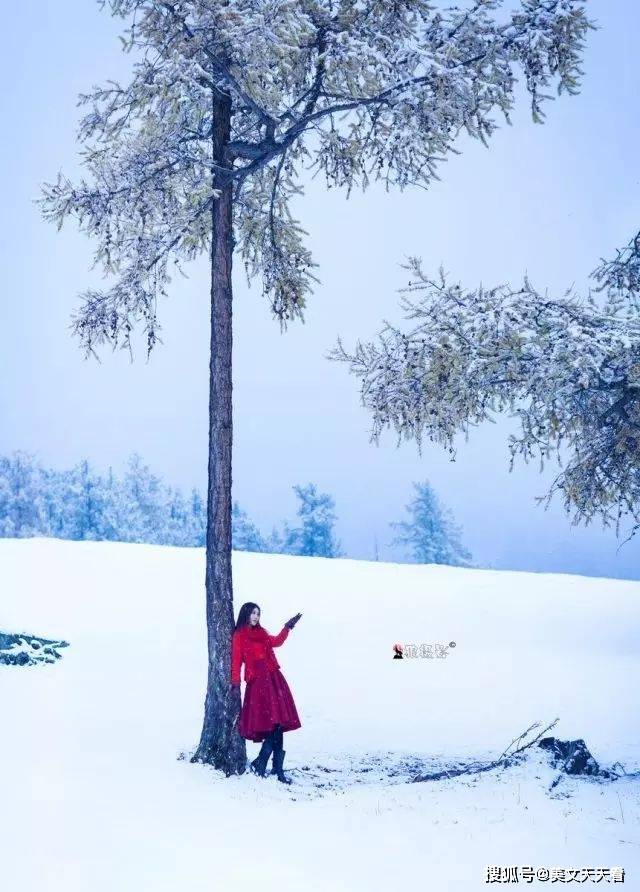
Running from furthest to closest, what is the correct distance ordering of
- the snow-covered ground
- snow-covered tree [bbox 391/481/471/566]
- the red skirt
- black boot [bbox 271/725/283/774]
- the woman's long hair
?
snow-covered tree [bbox 391/481/471/566], the woman's long hair, black boot [bbox 271/725/283/774], the red skirt, the snow-covered ground

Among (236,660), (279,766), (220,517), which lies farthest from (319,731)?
(220,517)

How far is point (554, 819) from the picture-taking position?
270 inches

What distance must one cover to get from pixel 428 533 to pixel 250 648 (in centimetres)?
4636

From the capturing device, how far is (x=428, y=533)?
5428cm

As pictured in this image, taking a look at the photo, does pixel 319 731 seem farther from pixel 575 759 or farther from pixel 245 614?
pixel 575 759

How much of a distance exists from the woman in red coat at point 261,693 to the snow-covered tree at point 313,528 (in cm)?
4652

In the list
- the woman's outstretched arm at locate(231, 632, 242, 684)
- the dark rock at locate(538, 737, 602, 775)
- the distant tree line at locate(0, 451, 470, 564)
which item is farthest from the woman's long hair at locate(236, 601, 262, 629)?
the distant tree line at locate(0, 451, 470, 564)

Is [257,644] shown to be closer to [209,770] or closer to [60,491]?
[209,770]

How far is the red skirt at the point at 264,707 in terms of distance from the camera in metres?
8.45

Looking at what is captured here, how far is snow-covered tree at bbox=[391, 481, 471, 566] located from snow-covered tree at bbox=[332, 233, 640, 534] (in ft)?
151

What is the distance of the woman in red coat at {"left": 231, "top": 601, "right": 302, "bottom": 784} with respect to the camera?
27.8 feet

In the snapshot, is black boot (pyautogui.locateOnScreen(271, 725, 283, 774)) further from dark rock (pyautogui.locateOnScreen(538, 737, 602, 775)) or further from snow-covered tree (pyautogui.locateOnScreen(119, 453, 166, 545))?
snow-covered tree (pyautogui.locateOnScreen(119, 453, 166, 545))

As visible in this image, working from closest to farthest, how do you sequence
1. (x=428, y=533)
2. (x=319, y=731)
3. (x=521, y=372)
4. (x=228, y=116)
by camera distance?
1. (x=521, y=372)
2. (x=228, y=116)
3. (x=319, y=731)
4. (x=428, y=533)

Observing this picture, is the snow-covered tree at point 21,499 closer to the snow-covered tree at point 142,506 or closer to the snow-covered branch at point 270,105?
the snow-covered tree at point 142,506
